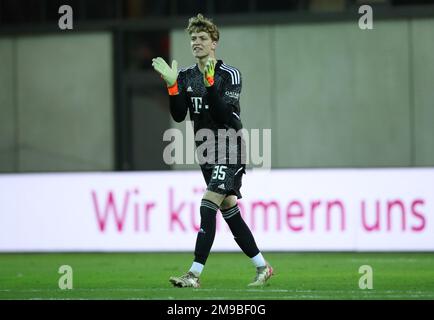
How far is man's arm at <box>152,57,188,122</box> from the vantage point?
10.6m

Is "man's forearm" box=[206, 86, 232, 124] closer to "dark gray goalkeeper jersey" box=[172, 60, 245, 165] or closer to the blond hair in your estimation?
"dark gray goalkeeper jersey" box=[172, 60, 245, 165]

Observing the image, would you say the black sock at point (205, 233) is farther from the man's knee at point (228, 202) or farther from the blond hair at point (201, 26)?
the blond hair at point (201, 26)

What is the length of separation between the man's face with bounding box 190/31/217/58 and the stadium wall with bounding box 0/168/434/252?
5646 millimetres

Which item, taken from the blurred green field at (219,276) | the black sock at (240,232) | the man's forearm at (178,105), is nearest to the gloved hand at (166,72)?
the man's forearm at (178,105)

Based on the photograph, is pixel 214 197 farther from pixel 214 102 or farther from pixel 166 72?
pixel 166 72

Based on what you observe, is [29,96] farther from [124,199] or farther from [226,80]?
[226,80]

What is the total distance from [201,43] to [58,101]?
13655mm

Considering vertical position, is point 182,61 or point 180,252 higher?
point 182,61

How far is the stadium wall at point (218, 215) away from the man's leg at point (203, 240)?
5.39 meters

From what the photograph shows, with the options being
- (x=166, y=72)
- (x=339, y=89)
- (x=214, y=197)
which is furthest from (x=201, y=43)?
(x=339, y=89)

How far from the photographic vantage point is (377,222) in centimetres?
1591

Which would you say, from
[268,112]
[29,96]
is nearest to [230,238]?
[268,112]

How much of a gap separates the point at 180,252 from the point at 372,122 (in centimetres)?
750

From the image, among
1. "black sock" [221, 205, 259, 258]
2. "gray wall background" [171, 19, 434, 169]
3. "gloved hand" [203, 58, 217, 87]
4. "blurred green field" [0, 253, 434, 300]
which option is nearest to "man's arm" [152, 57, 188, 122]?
"gloved hand" [203, 58, 217, 87]
